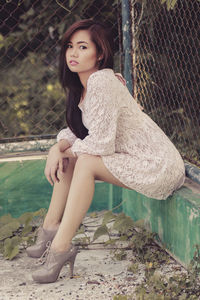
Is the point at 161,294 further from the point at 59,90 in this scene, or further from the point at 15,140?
the point at 59,90

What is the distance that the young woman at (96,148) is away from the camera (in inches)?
103

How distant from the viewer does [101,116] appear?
260cm

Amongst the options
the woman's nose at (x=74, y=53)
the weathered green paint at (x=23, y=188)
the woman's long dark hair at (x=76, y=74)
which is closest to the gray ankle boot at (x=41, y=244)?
the woman's long dark hair at (x=76, y=74)

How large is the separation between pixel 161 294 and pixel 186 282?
0.18m

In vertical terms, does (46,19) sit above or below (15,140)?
above

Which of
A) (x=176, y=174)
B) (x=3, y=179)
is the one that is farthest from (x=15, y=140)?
(x=176, y=174)

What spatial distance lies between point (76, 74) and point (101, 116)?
0.48m

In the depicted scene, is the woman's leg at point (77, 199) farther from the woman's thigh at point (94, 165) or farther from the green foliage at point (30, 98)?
the green foliage at point (30, 98)

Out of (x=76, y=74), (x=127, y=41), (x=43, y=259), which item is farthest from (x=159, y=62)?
(x=43, y=259)

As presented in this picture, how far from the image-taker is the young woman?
262 cm

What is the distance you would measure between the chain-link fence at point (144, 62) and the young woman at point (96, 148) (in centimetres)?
45

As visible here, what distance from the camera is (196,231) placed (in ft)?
8.37

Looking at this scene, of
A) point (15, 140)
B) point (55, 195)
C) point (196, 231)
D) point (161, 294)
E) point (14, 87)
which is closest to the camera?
point (161, 294)

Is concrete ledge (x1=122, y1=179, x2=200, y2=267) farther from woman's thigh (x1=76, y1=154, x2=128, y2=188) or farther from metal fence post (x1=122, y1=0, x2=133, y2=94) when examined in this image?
metal fence post (x1=122, y1=0, x2=133, y2=94)
